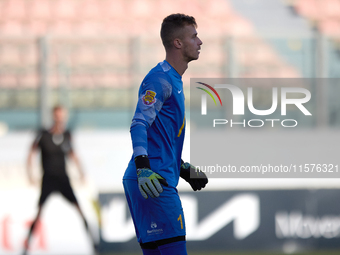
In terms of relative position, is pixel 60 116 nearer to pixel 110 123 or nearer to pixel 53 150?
pixel 53 150

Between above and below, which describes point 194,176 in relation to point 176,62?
below

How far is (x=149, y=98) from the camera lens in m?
2.50

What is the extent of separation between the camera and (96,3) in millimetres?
8086

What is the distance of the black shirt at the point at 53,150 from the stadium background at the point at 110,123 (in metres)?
0.12

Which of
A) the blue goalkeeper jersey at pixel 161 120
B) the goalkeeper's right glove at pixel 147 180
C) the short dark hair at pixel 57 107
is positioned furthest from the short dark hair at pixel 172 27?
the short dark hair at pixel 57 107

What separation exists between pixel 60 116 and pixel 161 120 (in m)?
3.86

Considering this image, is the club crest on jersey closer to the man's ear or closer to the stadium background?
the man's ear

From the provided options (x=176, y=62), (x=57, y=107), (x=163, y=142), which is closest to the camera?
(x=163, y=142)

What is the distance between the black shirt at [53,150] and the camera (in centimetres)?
627

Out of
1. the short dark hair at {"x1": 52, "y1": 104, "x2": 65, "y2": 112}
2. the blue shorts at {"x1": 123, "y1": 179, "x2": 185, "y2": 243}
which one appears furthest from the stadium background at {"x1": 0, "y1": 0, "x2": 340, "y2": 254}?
the blue shorts at {"x1": 123, "y1": 179, "x2": 185, "y2": 243}

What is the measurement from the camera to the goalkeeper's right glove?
2.35m

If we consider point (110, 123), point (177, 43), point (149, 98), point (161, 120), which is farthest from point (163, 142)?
point (110, 123)

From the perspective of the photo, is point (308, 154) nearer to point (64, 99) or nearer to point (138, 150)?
point (64, 99)

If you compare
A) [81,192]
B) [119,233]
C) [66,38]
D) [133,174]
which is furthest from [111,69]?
[133,174]
